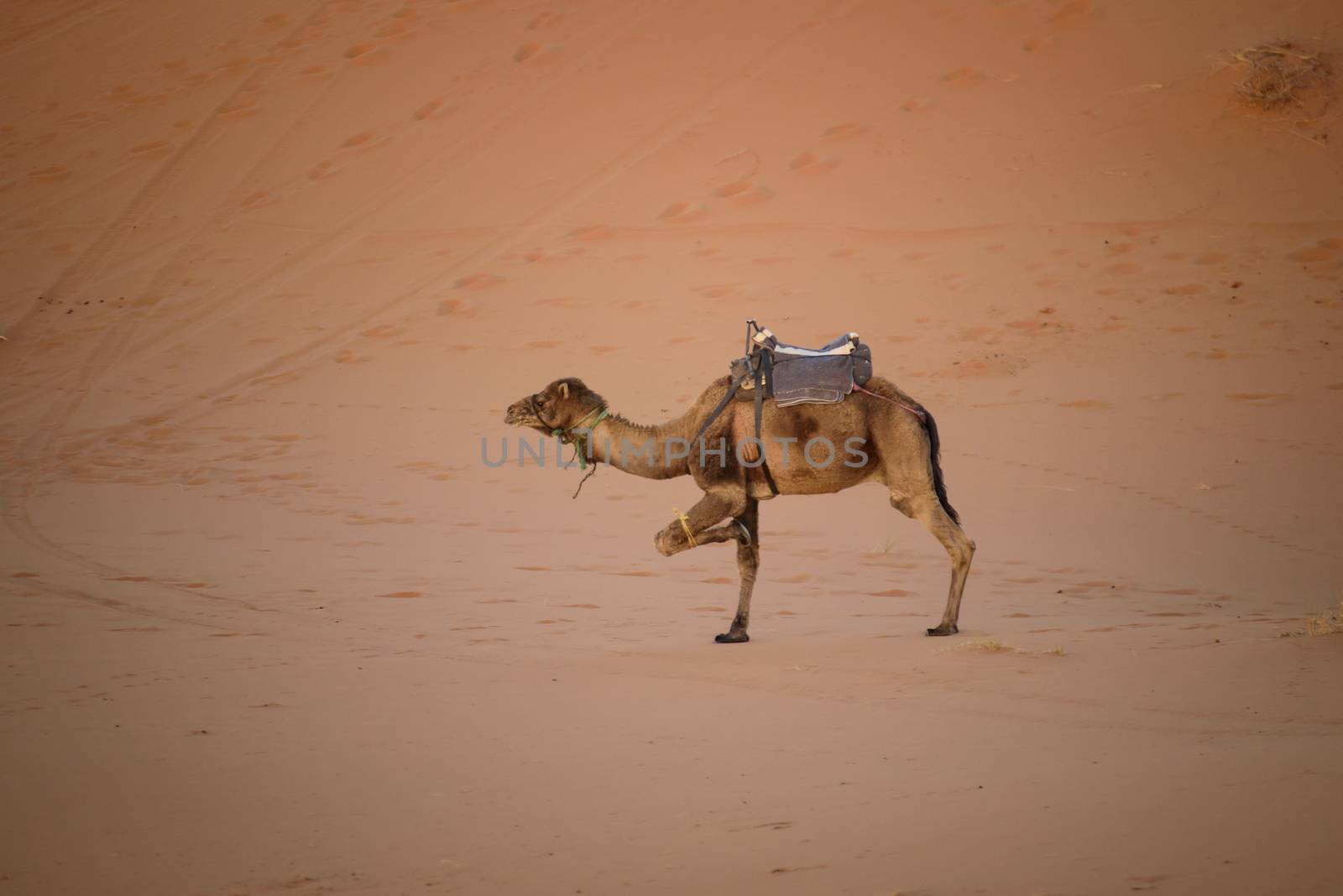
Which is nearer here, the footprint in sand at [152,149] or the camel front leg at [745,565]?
the camel front leg at [745,565]

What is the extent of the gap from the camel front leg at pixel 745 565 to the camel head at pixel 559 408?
49.1 inches

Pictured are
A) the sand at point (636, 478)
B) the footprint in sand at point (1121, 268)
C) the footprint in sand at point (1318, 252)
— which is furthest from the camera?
the footprint in sand at point (1121, 268)

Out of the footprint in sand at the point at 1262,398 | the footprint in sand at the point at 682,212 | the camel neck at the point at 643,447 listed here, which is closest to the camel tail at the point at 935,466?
the camel neck at the point at 643,447

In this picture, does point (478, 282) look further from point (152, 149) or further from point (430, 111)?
point (152, 149)

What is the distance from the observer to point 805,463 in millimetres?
9008

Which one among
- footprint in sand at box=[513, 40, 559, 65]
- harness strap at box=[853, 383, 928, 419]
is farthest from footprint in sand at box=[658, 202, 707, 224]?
harness strap at box=[853, 383, 928, 419]

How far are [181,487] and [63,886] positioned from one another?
35.0 feet

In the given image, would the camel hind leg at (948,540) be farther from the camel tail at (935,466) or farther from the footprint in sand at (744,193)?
the footprint in sand at (744,193)

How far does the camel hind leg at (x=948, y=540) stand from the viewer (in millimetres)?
9000

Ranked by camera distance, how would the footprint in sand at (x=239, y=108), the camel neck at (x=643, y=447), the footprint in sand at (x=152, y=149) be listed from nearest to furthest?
the camel neck at (x=643, y=447) < the footprint in sand at (x=152, y=149) < the footprint in sand at (x=239, y=108)

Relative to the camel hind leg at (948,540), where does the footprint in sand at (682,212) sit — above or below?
above

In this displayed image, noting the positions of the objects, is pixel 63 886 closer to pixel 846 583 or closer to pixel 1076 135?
pixel 846 583

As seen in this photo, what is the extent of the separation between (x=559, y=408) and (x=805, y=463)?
1.75 metres

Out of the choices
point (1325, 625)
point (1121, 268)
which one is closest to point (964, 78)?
point (1121, 268)
